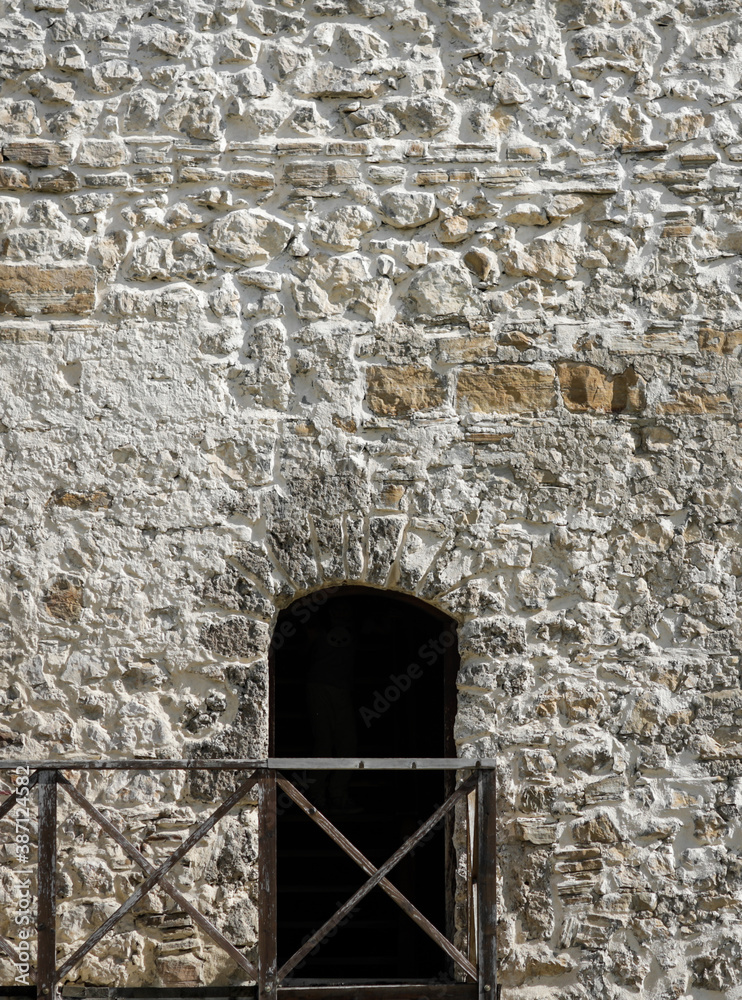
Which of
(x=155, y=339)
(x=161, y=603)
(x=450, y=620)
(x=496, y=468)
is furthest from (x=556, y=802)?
(x=155, y=339)

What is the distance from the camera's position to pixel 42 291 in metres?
3.93

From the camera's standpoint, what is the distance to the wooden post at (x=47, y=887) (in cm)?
318

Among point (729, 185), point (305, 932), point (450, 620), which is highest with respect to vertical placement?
point (729, 185)

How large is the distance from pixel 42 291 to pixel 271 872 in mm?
2363

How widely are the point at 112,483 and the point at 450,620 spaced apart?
1446 millimetres

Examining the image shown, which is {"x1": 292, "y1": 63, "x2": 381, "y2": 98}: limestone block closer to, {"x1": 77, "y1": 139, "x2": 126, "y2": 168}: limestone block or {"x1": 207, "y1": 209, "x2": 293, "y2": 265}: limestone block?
{"x1": 207, "y1": 209, "x2": 293, "y2": 265}: limestone block

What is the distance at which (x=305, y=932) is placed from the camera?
197 inches

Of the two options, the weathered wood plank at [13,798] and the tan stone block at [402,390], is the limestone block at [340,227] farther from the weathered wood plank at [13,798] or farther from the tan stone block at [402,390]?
the weathered wood plank at [13,798]

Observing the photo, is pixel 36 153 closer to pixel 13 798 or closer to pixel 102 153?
pixel 102 153

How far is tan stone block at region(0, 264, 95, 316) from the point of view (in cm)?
392

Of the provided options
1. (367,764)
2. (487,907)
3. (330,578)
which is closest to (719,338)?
(330,578)

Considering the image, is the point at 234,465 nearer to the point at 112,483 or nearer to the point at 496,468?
the point at 112,483
